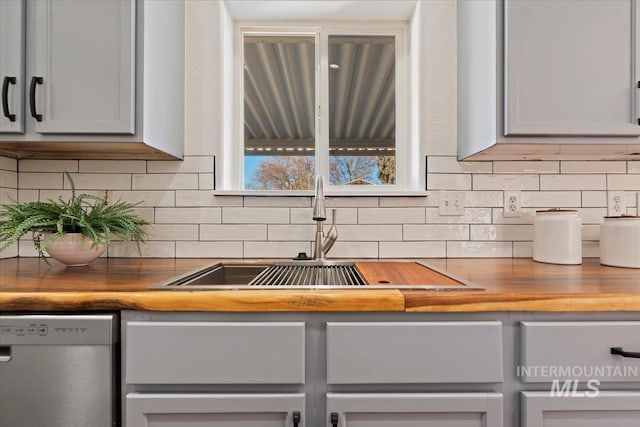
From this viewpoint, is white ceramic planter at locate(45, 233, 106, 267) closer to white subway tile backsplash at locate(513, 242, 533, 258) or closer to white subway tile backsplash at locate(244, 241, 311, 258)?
white subway tile backsplash at locate(244, 241, 311, 258)

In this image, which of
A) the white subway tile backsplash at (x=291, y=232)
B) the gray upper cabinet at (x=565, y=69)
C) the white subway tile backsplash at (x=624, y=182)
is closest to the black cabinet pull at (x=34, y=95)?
the white subway tile backsplash at (x=291, y=232)

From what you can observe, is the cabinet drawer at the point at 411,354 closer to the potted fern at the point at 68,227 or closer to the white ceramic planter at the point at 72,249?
the potted fern at the point at 68,227

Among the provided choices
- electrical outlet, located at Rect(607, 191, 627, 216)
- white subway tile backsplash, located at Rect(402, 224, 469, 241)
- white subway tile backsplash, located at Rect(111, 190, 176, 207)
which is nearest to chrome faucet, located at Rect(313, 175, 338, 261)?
white subway tile backsplash, located at Rect(402, 224, 469, 241)

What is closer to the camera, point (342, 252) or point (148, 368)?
point (148, 368)

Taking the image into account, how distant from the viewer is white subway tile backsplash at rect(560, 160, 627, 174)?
1713 millimetres

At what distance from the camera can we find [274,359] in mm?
952

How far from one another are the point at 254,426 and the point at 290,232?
2.89 ft

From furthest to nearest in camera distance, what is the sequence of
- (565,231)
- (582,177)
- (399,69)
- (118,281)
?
(399,69) < (582,177) < (565,231) < (118,281)

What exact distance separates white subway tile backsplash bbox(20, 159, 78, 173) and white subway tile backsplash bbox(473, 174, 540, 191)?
182 centimetres

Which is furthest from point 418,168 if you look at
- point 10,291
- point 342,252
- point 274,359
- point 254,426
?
point 10,291

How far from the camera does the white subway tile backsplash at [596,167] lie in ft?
5.62

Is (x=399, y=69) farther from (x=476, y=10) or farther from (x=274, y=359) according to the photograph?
(x=274, y=359)

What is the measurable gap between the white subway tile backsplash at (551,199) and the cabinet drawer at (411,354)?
0.99 m

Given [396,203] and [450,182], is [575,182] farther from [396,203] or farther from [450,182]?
[396,203]
